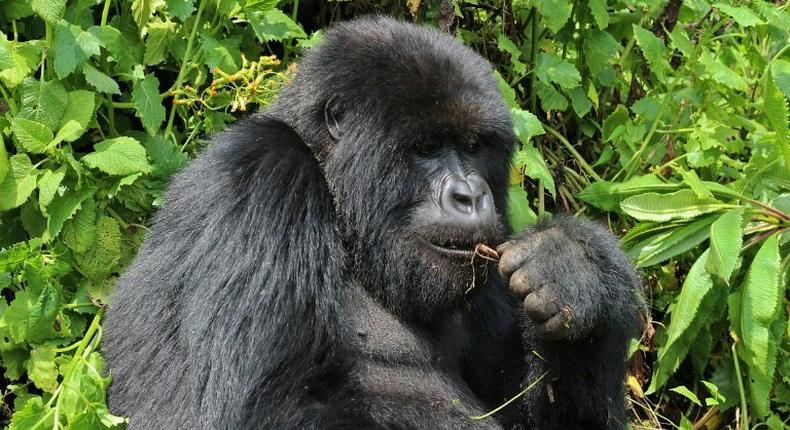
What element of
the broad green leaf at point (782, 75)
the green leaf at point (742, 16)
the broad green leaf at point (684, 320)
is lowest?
the broad green leaf at point (684, 320)

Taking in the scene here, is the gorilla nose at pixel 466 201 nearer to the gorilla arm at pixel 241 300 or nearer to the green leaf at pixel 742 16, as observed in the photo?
the gorilla arm at pixel 241 300

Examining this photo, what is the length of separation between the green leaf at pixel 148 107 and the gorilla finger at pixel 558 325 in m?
1.87

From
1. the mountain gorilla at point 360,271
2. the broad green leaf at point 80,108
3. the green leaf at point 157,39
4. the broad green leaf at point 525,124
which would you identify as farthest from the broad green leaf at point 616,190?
the broad green leaf at point 80,108

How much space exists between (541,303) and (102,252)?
6.28 ft

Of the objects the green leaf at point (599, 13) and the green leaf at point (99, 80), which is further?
the green leaf at point (599, 13)

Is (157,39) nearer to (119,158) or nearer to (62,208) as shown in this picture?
(119,158)

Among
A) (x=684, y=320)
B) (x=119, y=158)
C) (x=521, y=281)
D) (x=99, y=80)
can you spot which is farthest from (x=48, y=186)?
(x=684, y=320)

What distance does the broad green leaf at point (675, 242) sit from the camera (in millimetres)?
4648

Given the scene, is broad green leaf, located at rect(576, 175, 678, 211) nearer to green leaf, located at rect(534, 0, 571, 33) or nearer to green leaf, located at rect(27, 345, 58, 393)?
green leaf, located at rect(534, 0, 571, 33)

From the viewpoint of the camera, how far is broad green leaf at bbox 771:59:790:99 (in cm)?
470

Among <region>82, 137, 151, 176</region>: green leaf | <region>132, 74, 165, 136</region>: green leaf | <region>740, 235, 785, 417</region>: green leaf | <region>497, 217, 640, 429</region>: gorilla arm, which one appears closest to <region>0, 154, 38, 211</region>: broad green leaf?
<region>82, 137, 151, 176</region>: green leaf

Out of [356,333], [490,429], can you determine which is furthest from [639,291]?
[356,333]

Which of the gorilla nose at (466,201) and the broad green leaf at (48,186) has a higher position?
the gorilla nose at (466,201)

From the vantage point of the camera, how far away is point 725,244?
14.2 ft
